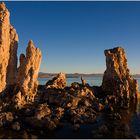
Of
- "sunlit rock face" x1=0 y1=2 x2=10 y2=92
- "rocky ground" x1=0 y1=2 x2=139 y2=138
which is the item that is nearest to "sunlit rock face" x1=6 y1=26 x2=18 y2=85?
"rocky ground" x1=0 y1=2 x2=139 y2=138

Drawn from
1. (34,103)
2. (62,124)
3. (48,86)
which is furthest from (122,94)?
(62,124)

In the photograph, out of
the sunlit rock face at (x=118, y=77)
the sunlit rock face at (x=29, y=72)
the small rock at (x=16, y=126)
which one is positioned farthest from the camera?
the sunlit rock face at (x=118, y=77)

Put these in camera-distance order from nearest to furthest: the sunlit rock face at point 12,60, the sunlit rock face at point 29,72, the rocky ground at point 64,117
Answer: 1. the rocky ground at point 64,117
2. the sunlit rock face at point 29,72
3. the sunlit rock face at point 12,60

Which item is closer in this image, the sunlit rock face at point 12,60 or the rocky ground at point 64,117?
the rocky ground at point 64,117

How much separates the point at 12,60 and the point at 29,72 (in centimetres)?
864

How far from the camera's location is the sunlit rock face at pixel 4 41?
8075cm

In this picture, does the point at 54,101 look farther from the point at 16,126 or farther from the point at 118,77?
the point at 118,77

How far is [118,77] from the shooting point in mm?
102375

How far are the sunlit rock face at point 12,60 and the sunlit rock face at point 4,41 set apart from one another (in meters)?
1.95

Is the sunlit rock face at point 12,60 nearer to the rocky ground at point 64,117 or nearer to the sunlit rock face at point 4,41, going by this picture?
the sunlit rock face at point 4,41

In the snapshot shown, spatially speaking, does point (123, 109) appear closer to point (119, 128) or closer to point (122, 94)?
point (122, 94)

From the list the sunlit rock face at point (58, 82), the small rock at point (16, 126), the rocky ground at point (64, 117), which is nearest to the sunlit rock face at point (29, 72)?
the rocky ground at point (64, 117)

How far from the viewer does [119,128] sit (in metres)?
58.4

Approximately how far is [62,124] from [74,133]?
6.75 m
